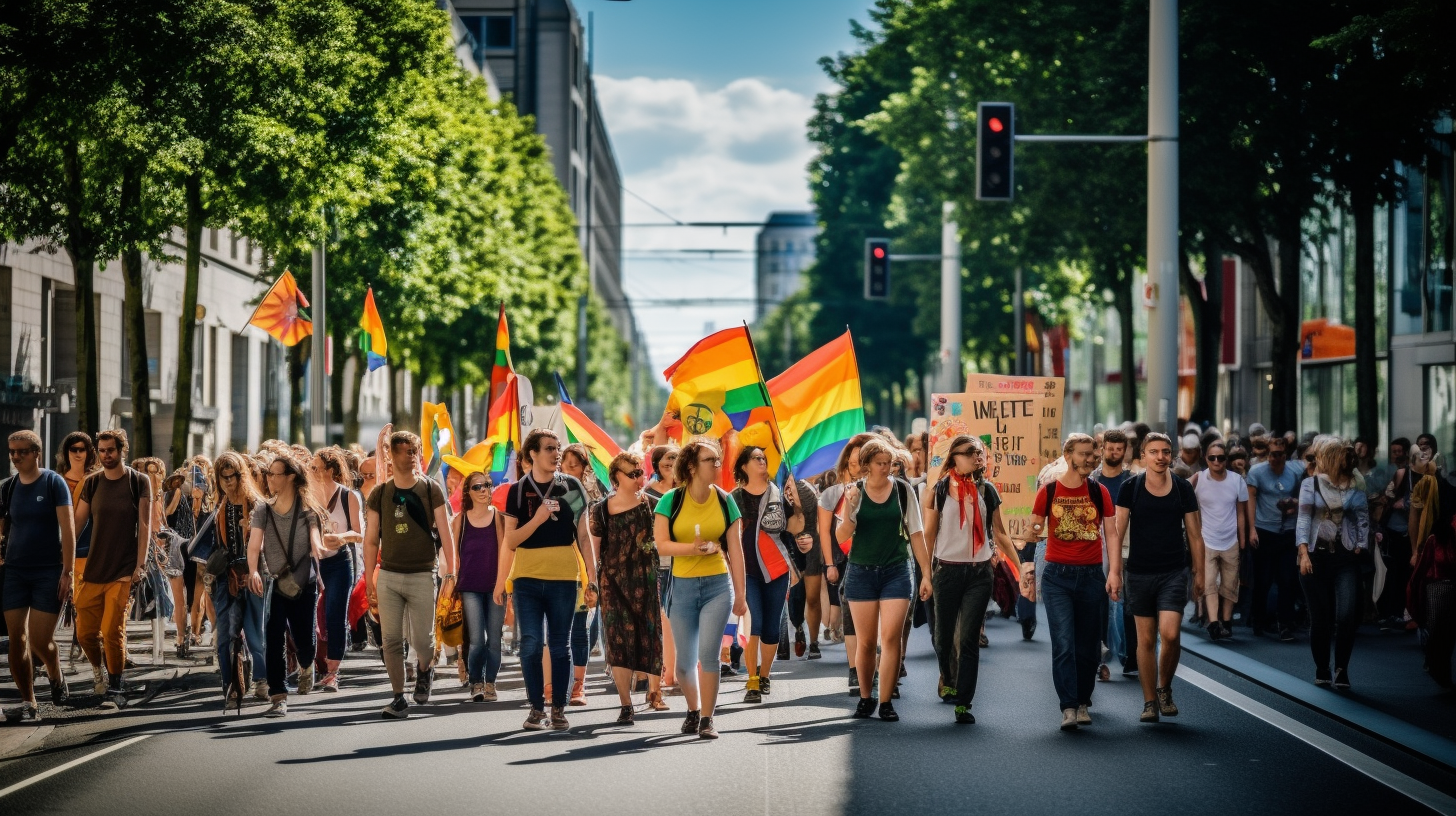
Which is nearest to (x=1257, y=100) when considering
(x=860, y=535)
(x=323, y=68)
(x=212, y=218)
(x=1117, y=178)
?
(x=1117, y=178)

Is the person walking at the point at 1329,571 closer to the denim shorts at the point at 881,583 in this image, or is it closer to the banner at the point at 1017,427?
the denim shorts at the point at 881,583

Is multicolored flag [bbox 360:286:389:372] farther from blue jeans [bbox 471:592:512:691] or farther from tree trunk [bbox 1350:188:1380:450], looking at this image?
tree trunk [bbox 1350:188:1380:450]

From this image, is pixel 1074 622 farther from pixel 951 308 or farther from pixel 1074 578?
pixel 951 308

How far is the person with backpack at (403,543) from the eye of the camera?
1156 centimetres

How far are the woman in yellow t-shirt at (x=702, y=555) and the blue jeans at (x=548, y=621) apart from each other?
67 cm

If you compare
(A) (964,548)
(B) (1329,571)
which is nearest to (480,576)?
(A) (964,548)

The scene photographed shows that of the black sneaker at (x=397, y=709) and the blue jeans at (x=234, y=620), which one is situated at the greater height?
the blue jeans at (x=234, y=620)

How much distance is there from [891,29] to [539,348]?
638 inches

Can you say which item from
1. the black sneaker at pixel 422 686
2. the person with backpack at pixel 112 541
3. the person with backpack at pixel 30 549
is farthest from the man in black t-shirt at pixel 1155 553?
the person with backpack at pixel 30 549

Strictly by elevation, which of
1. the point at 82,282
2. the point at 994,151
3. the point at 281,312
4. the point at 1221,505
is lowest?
the point at 1221,505

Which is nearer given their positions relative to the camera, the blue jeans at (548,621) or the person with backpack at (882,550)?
the blue jeans at (548,621)

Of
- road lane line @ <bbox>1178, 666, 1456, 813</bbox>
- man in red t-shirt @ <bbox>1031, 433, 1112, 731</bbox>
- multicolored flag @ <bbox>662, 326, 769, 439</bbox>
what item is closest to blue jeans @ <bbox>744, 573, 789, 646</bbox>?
multicolored flag @ <bbox>662, 326, 769, 439</bbox>

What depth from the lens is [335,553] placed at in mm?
13344

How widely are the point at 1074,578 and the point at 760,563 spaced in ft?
8.02
